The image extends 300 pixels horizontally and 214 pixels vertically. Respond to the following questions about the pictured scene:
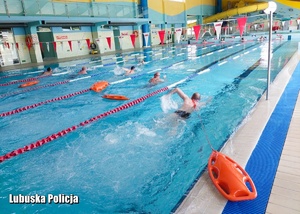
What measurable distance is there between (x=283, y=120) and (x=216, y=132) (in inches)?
41.6

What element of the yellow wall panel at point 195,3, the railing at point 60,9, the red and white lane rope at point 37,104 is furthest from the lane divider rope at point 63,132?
the yellow wall panel at point 195,3

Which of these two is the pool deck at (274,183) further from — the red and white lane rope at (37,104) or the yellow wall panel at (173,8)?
the yellow wall panel at (173,8)

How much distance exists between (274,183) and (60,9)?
16.6 metres

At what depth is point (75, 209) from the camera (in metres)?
2.46

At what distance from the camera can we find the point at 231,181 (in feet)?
7.02

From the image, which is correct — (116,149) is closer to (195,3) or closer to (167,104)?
(167,104)

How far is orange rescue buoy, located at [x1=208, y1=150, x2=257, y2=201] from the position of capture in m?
2.03

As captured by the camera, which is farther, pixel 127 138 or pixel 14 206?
pixel 127 138

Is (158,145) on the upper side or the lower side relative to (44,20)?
lower

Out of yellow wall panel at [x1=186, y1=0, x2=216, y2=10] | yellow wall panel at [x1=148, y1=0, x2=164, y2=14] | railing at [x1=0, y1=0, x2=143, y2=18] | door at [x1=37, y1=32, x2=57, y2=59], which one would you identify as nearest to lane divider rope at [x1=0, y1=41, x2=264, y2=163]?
railing at [x1=0, y1=0, x2=143, y2=18]

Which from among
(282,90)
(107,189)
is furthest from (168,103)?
(107,189)

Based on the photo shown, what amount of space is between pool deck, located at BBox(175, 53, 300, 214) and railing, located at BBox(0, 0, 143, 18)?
14135 millimetres

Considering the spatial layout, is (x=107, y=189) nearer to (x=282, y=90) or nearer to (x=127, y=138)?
(x=127, y=138)

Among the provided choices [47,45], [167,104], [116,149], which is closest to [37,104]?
[167,104]
